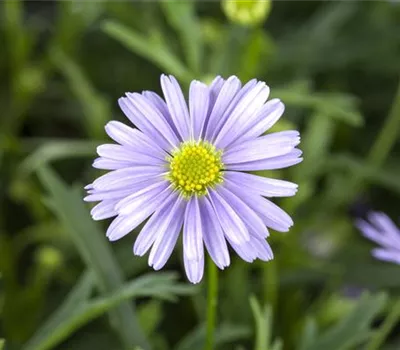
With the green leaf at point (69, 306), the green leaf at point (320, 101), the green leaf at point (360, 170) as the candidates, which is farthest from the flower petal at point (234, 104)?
the green leaf at point (360, 170)

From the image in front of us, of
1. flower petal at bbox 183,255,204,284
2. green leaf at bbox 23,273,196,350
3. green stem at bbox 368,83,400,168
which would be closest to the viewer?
flower petal at bbox 183,255,204,284

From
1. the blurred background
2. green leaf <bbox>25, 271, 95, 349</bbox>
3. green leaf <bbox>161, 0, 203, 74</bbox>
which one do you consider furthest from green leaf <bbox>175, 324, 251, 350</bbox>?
green leaf <bbox>161, 0, 203, 74</bbox>

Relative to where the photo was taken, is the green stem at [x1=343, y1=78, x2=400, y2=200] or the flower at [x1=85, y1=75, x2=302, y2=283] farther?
the green stem at [x1=343, y1=78, x2=400, y2=200]

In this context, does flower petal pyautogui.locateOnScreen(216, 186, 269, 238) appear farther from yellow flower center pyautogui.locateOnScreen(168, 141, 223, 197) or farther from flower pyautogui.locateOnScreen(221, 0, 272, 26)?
flower pyautogui.locateOnScreen(221, 0, 272, 26)

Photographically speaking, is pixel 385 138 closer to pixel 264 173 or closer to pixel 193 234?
pixel 264 173

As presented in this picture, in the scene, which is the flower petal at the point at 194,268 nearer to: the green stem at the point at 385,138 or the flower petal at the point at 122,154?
the flower petal at the point at 122,154

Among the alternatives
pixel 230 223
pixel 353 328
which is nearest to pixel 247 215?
pixel 230 223
